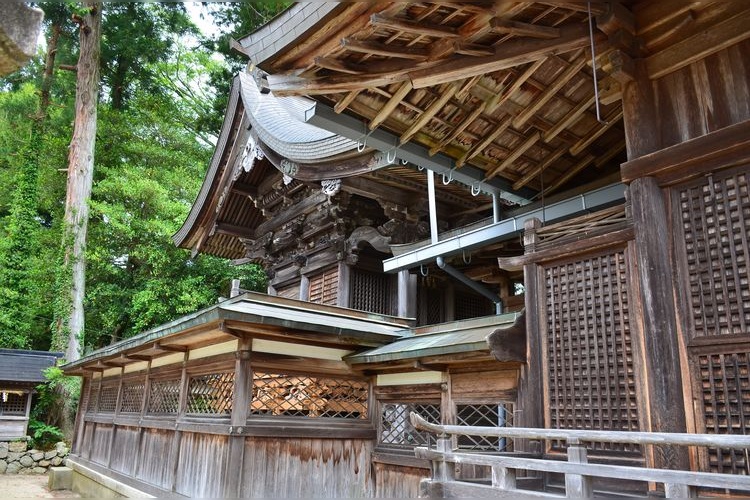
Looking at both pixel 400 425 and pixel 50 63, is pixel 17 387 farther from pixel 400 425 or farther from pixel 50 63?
pixel 400 425

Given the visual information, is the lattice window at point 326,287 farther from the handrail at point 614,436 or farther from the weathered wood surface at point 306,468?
the handrail at point 614,436

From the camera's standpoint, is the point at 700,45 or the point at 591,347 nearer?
the point at 700,45

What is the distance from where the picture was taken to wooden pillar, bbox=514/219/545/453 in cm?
524

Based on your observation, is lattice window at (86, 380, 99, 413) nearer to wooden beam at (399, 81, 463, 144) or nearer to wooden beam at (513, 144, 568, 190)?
wooden beam at (399, 81, 463, 144)

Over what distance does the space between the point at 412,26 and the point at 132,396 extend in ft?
32.5

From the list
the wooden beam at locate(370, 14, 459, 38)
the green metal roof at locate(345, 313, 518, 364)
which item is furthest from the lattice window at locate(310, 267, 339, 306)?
the wooden beam at locate(370, 14, 459, 38)

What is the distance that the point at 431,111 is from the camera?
6.02m

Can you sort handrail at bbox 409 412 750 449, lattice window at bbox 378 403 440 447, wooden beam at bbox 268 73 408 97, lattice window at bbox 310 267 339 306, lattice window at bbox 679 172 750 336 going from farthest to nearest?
lattice window at bbox 310 267 339 306
lattice window at bbox 378 403 440 447
wooden beam at bbox 268 73 408 97
lattice window at bbox 679 172 750 336
handrail at bbox 409 412 750 449

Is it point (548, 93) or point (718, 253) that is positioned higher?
point (548, 93)

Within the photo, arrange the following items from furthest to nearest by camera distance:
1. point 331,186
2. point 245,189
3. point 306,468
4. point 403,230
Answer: point 245,189, point 403,230, point 331,186, point 306,468

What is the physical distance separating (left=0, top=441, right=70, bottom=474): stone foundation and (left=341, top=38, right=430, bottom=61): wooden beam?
61.0 ft

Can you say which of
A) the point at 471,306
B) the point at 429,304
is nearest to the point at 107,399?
the point at 429,304

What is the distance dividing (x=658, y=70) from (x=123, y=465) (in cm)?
1134

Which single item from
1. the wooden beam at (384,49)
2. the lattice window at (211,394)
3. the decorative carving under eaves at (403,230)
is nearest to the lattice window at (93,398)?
the lattice window at (211,394)
